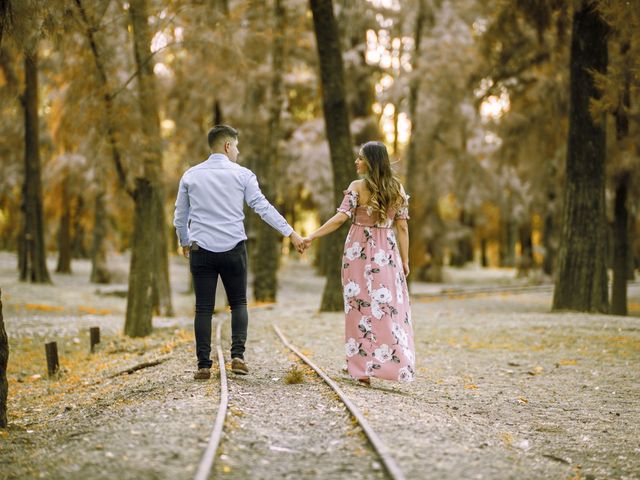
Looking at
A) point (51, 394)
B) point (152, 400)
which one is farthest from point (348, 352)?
point (51, 394)

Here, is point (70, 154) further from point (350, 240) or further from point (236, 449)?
point (236, 449)

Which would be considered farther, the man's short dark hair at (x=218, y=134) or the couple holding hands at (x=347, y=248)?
the man's short dark hair at (x=218, y=134)

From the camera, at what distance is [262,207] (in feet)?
23.2

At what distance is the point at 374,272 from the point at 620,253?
1430 cm

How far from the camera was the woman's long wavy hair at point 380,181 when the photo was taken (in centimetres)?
721

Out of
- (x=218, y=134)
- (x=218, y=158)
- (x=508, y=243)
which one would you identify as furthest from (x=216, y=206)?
(x=508, y=243)

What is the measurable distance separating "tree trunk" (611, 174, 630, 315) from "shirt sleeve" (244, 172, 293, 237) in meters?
14.3

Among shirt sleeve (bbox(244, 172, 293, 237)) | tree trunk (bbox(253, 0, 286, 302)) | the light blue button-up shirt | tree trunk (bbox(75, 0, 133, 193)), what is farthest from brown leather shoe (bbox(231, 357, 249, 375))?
tree trunk (bbox(253, 0, 286, 302))

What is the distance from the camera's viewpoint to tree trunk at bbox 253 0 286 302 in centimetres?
2130

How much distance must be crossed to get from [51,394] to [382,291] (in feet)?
14.3

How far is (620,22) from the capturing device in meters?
11.5

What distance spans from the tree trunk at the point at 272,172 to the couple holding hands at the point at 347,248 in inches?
542

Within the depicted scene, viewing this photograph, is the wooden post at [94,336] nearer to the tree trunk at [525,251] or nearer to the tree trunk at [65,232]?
the tree trunk at [65,232]

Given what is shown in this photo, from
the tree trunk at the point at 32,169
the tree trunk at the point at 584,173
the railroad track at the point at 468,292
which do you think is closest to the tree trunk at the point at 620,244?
the tree trunk at the point at 584,173
